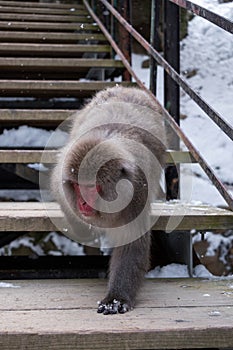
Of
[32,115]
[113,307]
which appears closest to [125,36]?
[32,115]

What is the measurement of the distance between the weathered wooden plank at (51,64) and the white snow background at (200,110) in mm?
451

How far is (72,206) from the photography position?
242 cm

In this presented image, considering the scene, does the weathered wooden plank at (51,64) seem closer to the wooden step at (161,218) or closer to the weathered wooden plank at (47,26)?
the weathered wooden plank at (47,26)

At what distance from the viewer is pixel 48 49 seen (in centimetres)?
516

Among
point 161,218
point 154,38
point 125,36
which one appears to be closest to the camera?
point 161,218

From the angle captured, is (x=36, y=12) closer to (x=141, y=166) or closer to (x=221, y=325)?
(x=141, y=166)

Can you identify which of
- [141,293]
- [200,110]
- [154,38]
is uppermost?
[154,38]

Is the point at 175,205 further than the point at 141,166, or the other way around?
the point at 175,205

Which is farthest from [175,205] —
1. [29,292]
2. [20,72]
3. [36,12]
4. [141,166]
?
[36,12]

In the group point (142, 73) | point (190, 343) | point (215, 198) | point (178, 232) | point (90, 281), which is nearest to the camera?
point (190, 343)

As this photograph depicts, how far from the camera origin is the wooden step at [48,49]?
5.12 metres

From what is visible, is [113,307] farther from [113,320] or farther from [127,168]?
[127,168]

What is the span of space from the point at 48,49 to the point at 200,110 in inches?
108

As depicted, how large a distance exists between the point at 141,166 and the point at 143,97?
2.75 ft
